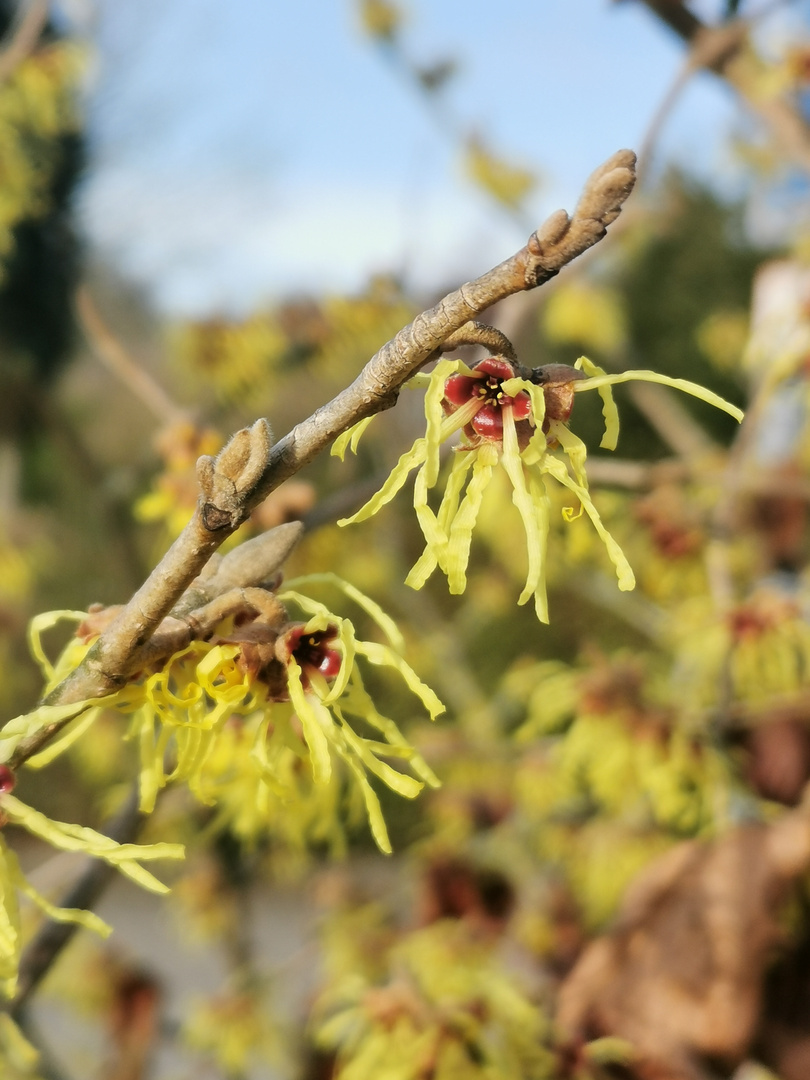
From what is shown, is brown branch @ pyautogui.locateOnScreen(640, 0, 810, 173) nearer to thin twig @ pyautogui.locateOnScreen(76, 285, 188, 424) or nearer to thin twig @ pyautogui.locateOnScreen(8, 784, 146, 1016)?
thin twig @ pyautogui.locateOnScreen(76, 285, 188, 424)

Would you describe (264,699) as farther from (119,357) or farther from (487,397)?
(119,357)

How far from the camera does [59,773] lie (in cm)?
525

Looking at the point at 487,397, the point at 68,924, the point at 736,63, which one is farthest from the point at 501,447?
the point at 736,63

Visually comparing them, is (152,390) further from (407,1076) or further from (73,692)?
(407,1076)

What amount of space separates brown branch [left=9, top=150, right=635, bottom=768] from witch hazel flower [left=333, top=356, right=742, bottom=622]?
31 millimetres

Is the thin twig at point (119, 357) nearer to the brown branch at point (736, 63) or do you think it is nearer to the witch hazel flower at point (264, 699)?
the witch hazel flower at point (264, 699)

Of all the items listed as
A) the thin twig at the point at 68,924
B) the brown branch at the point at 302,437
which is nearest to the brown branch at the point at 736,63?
the brown branch at the point at 302,437

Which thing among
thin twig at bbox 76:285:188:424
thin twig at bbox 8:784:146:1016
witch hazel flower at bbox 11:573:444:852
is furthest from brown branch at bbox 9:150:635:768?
thin twig at bbox 76:285:188:424

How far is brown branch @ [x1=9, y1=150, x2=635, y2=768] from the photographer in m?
0.30

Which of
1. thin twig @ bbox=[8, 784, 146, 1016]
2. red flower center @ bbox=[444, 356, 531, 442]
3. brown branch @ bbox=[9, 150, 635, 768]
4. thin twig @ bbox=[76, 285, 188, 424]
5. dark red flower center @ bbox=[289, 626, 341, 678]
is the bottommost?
thin twig @ bbox=[8, 784, 146, 1016]

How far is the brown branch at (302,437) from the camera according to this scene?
0.30 m

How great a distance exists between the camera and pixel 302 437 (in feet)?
1.13

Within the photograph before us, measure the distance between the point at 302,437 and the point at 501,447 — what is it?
0.32 feet

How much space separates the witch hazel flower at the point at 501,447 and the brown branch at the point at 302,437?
0.03 metres
